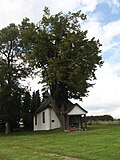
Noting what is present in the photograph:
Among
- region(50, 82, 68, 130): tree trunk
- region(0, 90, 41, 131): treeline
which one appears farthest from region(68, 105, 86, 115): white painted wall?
region(0, 90, 41, 131): treeline

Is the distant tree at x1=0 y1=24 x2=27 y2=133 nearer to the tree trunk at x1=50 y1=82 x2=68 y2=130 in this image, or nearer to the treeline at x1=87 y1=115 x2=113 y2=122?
the tree trunk at x1=50 y1=82 x2=68 y2=130

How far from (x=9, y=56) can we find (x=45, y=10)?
365 inches

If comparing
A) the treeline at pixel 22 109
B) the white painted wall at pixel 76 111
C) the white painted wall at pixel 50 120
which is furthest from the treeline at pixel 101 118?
the white painted wall at pixel 76 111

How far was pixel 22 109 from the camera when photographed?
195ft

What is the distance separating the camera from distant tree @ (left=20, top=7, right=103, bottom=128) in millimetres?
47906

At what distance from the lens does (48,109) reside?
189ft

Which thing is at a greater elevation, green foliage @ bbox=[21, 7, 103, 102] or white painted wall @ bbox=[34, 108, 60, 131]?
green foliage @ bbox=[21, 7, 103, 102]

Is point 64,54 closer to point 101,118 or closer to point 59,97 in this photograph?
point 59,97

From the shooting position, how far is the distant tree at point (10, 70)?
2090 inches

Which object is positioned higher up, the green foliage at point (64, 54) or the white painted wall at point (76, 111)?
the green foliage at point (64, 54)

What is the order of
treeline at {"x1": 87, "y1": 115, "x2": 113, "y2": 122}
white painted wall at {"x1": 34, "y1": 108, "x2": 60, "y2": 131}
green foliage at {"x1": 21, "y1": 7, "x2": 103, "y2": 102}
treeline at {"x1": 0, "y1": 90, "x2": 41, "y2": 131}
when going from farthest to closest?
treeline at {"x1": 87, "y1": 115, "x2": 113, "y2": 122}
white painted wall at {"x1": 34, "y1": 108, "x2": 60, "y2": 131}
treeline at {"x1": 0, "y1": 90, "x2": 41, "y2": 131}
green foliage at {"x1": 21, "y1": 7, "x2": 103, "y2": 102}

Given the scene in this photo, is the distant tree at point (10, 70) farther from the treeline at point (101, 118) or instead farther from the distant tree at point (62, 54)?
the treeline at point (101, 118)

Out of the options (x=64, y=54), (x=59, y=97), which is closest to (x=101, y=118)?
(x=59, y=97)

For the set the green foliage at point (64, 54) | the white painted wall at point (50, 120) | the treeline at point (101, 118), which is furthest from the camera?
the treeline at point (101, 118)
